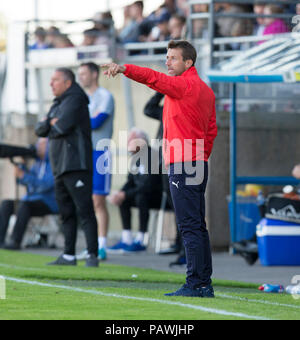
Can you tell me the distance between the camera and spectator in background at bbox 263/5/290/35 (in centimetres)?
1454

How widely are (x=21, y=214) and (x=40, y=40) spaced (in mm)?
5786

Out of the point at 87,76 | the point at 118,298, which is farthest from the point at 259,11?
the point at 118,298

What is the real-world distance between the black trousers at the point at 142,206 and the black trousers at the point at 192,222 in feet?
21.4

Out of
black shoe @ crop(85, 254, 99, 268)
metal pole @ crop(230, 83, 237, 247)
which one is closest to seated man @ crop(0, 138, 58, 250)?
metal pole @ crop(230, 83, 237, 247)

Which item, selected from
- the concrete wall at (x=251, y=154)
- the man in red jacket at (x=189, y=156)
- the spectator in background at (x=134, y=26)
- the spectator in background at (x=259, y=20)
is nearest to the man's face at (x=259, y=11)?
the spectator in background at (x=259, y=20)

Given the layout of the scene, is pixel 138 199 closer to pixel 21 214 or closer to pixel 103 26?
pixel 21 214

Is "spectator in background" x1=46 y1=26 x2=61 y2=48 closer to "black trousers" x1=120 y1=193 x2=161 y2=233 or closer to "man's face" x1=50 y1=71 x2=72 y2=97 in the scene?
"black trousers" x1=120 y1=193 x2=161 y2=233

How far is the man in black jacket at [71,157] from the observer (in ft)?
36.3

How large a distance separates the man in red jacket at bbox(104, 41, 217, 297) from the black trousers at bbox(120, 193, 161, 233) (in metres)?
6.48

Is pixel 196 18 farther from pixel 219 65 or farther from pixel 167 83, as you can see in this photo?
pixel 167 83

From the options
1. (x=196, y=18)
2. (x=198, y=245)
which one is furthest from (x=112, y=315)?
(x=196, y=18)

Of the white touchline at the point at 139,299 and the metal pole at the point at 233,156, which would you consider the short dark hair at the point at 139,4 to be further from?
the white touchline at the point at 139,299

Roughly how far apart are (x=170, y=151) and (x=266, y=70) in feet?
14.1

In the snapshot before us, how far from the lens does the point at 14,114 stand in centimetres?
1928
